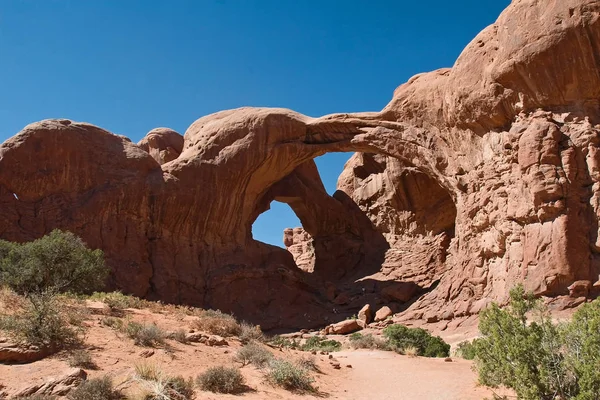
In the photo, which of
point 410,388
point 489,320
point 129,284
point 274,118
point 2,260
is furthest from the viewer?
point 274,118

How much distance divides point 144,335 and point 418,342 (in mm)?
8726

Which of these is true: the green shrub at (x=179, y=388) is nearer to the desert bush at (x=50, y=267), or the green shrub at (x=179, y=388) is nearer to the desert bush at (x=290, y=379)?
the desert bush at (x=290, y=379)

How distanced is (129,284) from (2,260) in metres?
7.09

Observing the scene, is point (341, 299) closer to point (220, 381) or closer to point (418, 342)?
point (418, 342)

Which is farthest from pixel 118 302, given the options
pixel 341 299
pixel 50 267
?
pixel 341 299

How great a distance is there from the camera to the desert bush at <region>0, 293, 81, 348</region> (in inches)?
340

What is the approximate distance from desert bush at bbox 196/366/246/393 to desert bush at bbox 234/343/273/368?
1297mm

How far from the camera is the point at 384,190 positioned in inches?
1208

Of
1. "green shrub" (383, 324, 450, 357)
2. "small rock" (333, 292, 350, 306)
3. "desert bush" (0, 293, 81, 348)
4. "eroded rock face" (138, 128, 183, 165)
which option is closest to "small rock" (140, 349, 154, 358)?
"desert bush" (0, 293, 81, 348)

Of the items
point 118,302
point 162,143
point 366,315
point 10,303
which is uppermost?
point 162,143

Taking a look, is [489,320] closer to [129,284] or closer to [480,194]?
[480,194]

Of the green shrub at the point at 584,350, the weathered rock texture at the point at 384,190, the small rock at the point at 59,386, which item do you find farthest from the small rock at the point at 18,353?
the weathered rock texture at the point at 384,190

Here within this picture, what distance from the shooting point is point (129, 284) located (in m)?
22.2

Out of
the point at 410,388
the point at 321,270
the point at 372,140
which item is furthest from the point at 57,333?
the point at 321,270
